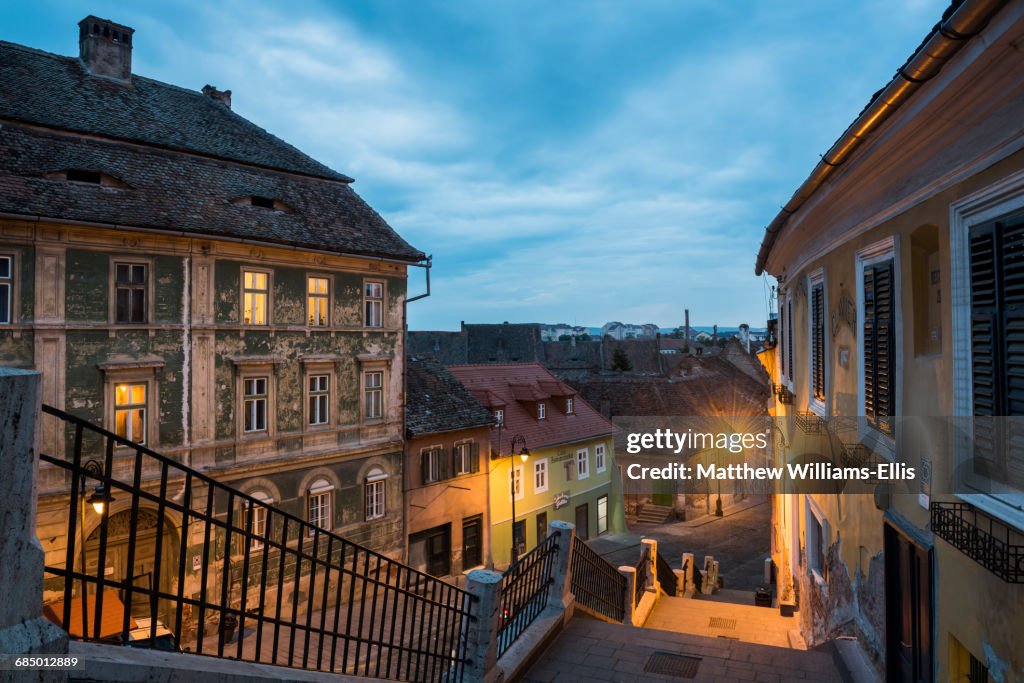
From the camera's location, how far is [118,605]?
13.4 metres

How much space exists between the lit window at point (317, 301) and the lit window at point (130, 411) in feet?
15.8

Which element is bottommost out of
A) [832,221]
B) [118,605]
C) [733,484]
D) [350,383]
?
[733,484]

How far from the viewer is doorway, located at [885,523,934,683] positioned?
557 centimetres

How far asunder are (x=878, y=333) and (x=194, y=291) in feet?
49.9

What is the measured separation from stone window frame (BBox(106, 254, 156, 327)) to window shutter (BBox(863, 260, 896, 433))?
49.8ft

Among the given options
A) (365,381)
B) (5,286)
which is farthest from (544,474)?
(5,286)

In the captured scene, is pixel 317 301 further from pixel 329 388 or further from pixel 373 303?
pixel 329 388

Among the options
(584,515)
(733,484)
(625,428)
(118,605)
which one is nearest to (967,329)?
(118,605)

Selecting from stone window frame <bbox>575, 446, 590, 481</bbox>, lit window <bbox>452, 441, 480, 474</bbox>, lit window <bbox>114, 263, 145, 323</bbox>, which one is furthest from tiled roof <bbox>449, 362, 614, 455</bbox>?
lit window <bbox>114, 263, 145, 323</bbox>

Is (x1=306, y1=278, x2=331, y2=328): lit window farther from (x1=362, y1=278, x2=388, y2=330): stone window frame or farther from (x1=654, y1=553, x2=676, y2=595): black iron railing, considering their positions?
(x1=654, y1=553, x2=676, y2=595): black iron railing

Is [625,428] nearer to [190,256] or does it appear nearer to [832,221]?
[190,256]

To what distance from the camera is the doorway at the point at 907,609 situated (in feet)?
18.3

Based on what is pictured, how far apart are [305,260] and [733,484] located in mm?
30682

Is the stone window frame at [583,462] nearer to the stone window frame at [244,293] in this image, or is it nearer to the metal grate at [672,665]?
the stone window frame at [244,293]
